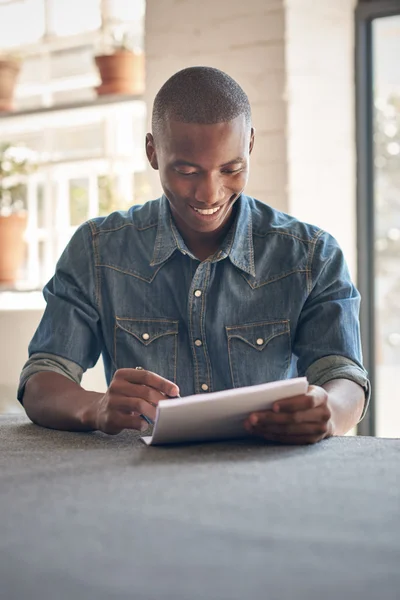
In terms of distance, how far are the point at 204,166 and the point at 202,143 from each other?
0.14 feet

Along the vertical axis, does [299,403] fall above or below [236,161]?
below

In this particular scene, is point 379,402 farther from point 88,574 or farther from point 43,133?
point 88,574

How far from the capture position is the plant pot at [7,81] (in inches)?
133

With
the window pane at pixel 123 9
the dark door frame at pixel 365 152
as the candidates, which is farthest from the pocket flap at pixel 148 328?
the window pane at pixel 123 9

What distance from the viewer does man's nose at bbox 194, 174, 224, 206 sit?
1.45 m

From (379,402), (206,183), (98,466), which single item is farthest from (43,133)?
(98,466)

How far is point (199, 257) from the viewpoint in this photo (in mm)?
1638

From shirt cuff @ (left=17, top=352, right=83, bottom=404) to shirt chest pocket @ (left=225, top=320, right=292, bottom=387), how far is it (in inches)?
12.6

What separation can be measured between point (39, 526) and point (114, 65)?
8.54 feet

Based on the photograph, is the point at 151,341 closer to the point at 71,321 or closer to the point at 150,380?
the point at 71,321

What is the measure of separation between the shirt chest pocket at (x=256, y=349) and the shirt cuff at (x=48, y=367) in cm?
32

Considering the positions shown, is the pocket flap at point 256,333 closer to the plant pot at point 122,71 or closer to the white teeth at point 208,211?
the white teeth at point 208,211

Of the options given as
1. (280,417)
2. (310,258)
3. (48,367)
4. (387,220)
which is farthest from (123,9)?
(280,417)

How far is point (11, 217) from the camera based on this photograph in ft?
10.8
